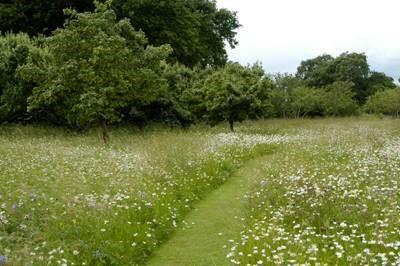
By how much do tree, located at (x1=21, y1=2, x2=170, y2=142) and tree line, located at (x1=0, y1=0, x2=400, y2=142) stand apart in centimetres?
5

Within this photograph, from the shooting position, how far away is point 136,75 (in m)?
21.3

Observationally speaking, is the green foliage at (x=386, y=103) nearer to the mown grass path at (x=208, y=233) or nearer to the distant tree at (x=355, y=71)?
the distant tree at (x=355, y=71)

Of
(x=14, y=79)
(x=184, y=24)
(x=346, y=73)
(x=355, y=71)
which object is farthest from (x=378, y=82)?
(x=14, y=79)

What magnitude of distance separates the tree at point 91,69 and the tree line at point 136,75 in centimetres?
Result: 5

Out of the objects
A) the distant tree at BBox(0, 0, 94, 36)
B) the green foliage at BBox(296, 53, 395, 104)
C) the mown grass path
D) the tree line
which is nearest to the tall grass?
the mown grass path

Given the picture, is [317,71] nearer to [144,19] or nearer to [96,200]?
[144,19]

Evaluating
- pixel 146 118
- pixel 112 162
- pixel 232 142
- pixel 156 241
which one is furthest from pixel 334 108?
pixel 156 241

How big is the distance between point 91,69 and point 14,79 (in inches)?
271

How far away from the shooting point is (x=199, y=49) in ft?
145

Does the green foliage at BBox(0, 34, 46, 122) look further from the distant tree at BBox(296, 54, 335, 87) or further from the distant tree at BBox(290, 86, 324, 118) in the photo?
the distant tree at BBox(296, 54, 335, 87)

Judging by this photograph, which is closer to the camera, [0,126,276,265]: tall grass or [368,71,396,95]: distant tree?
[0,126,276,265]: tall grass

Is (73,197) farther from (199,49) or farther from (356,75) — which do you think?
(356,75)

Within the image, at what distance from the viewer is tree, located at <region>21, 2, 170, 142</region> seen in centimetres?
1947

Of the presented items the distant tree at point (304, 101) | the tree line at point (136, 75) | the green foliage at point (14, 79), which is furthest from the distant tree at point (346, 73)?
the green foliage at point (14, 79)
